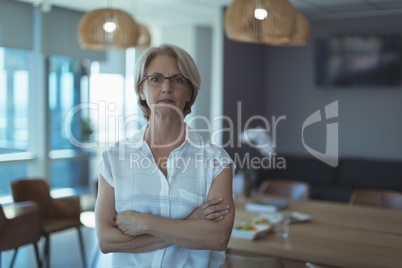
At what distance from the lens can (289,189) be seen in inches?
170

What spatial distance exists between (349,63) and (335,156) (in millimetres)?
1329

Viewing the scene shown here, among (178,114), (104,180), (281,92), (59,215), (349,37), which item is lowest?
(59,215)

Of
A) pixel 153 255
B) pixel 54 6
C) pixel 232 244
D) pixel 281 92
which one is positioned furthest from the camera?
pixel 281 92

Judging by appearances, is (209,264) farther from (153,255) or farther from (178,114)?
(178,114)

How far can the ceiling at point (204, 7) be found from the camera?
5918 millimetres

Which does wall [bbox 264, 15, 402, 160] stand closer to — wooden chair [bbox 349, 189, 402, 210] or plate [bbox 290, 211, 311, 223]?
wooden chair [bbox 349, 189, 402, 210]

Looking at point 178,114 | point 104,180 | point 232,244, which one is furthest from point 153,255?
point 232,244

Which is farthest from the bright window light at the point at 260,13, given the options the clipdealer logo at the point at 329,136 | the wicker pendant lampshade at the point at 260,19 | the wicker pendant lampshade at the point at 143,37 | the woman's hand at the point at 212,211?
the clipdealer logo at the point at 329,136

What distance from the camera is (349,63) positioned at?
6582mm

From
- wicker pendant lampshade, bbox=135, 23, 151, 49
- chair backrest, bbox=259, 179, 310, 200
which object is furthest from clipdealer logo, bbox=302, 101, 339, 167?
Result: wicker pendant lampshade, bbox=135, 23, 151, 49

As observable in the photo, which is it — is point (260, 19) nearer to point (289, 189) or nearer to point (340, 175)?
point (289, 189)

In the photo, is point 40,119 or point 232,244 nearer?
point 232,244

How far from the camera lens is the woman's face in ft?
5.64

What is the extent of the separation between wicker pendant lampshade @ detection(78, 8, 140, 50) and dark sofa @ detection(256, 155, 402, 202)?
326 cm
